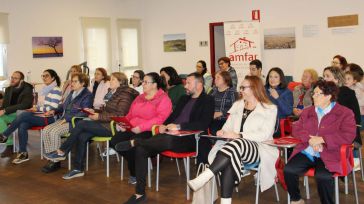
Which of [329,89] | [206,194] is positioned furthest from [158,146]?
[329,89]

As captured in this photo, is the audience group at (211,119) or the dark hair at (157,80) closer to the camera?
the audience group at (211,119)

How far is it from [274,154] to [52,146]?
311 cm

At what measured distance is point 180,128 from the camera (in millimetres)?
4484

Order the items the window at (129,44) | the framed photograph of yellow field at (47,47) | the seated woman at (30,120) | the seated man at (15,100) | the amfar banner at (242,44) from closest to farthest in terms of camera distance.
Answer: the seated woman at (30,120)
the seated man at (15,100)
the amfar banner at (242,44)
the framed photograph of yellow field at (47,47)
the window at (129,44)

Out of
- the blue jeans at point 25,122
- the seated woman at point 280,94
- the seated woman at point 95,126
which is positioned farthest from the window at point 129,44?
the seated woman at point 280,94

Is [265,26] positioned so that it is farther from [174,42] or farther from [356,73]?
[356,73]

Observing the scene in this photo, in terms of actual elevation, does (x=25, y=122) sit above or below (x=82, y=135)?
above

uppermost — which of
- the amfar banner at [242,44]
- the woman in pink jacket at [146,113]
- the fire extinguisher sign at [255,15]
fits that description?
the fire extinguisher sign at [255,15]

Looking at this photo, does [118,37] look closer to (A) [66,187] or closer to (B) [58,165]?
(B) [58,165]

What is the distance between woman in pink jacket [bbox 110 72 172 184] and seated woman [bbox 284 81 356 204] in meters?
1.58

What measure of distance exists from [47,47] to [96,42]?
1.38 meters

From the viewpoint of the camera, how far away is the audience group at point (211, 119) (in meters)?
3.68

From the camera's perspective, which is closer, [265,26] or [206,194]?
[206,194]

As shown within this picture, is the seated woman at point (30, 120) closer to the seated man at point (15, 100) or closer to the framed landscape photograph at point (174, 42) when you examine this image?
the seated man at point (15, 100)
